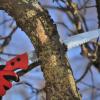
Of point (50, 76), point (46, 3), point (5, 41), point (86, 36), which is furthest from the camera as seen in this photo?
point (46, 3)

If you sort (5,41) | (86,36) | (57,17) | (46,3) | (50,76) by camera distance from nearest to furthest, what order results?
(50,76), (86,36), (5,41), (46,3), (57,17)

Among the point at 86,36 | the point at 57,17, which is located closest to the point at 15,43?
the point at 57,17

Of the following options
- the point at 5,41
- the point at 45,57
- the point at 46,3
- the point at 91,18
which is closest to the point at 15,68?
the point at 45,57

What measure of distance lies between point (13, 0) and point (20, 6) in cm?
2

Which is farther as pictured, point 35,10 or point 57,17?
point 57,17

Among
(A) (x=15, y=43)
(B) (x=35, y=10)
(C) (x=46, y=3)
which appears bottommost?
(A) (x=15, y=43)

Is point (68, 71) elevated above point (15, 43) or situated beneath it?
elevated above

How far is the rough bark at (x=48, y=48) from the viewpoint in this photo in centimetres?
44

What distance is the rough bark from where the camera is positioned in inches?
17.4

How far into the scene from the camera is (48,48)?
1.49 feet

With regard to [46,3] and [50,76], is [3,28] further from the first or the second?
[50,76]

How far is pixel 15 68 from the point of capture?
1.56ft

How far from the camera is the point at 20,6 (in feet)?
1.57

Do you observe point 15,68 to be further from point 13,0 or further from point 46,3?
point 46,3
